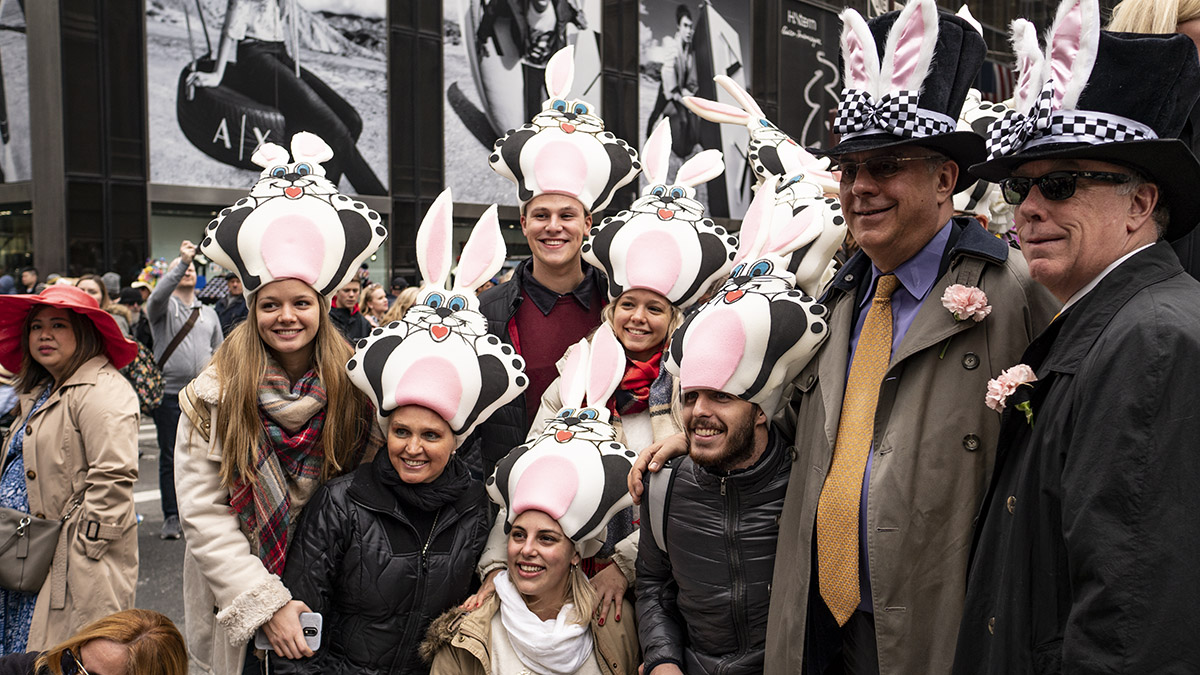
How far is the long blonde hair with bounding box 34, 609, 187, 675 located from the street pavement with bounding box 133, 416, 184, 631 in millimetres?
2871

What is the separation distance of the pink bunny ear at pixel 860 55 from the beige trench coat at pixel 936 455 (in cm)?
54

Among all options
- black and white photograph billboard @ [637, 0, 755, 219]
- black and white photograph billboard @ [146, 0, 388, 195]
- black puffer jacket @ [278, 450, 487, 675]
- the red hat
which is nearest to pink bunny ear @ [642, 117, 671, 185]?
black puffer jacket @ [278, 450, 487, 675]

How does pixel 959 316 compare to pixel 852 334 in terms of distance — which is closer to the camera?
pixel 959 316

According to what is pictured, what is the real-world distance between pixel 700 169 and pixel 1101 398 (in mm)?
2877

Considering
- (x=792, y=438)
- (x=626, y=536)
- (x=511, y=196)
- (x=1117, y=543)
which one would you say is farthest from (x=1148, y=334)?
(x=511, y=196)

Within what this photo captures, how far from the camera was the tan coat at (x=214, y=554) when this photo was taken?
310cm

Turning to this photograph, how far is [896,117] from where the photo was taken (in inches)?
95.7

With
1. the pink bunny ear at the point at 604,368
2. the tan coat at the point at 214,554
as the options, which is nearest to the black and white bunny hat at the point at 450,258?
the pink bunny ear at the point at 604,368

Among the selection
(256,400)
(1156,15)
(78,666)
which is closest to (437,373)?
(256,400)

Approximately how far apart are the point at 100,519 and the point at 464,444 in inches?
69.4

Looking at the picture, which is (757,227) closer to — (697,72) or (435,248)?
(435,248)

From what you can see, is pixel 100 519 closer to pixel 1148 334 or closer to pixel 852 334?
pixel 852 334

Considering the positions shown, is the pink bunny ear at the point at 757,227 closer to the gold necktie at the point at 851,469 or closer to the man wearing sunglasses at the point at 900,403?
the man wearing sunglasses at the point at 900,403

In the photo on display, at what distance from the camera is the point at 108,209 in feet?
53.6
